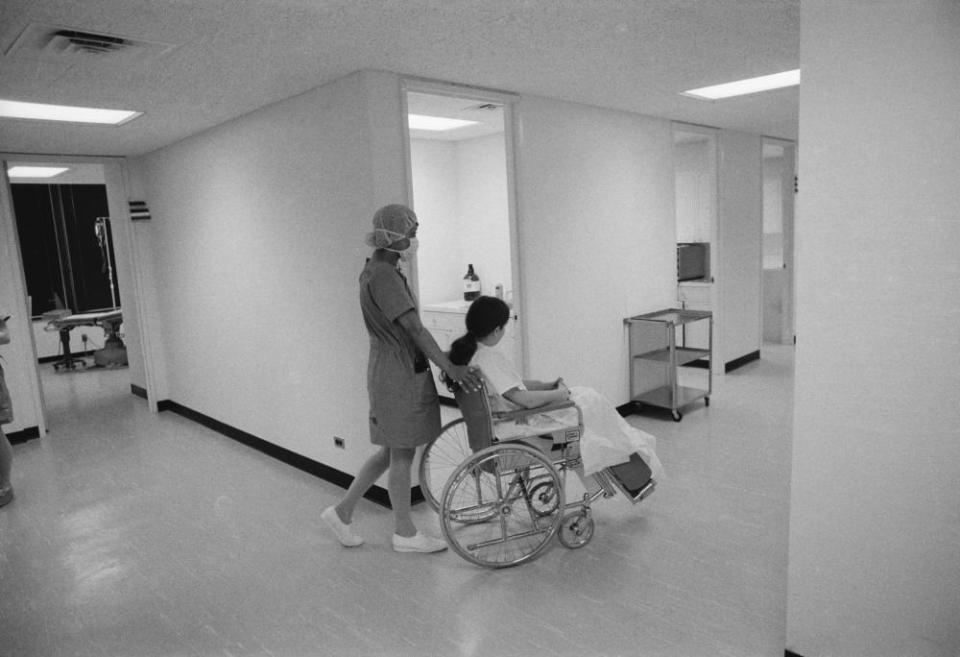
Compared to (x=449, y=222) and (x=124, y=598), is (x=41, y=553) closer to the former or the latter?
(x=124, y=598)

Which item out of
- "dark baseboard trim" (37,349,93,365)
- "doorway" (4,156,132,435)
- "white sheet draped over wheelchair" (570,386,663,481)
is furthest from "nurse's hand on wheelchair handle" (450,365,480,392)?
"dark baseboard trim" (37,349,93,365)

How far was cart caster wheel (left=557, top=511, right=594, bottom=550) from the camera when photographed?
3.00 m

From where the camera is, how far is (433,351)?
2.82 metres

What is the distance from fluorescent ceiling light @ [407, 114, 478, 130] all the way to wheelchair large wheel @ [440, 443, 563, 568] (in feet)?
10.6

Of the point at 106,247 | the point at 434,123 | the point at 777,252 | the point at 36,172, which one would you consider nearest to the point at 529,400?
the point at 434,123

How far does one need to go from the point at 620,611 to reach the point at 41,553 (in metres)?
2.95

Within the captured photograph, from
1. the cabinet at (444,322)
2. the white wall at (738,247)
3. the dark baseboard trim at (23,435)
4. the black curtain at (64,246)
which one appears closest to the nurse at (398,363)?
the cabinet at (444,322)

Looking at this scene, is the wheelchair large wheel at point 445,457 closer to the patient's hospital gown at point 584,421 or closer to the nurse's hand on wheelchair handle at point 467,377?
the patient's hospital gown at point 584,421

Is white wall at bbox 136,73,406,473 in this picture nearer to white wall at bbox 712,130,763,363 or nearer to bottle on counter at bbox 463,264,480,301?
bottle on counter at bbox 463,264,480,301

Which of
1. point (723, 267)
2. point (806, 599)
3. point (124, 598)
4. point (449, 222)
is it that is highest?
point (449, 222)

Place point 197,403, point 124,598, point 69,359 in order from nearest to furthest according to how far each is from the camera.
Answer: point 124,598, point 197,403, point 69,359

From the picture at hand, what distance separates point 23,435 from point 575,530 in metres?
4.92

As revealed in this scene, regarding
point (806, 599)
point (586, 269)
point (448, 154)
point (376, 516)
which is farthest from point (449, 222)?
point (806, 599)

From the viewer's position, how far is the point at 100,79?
3.24 m
